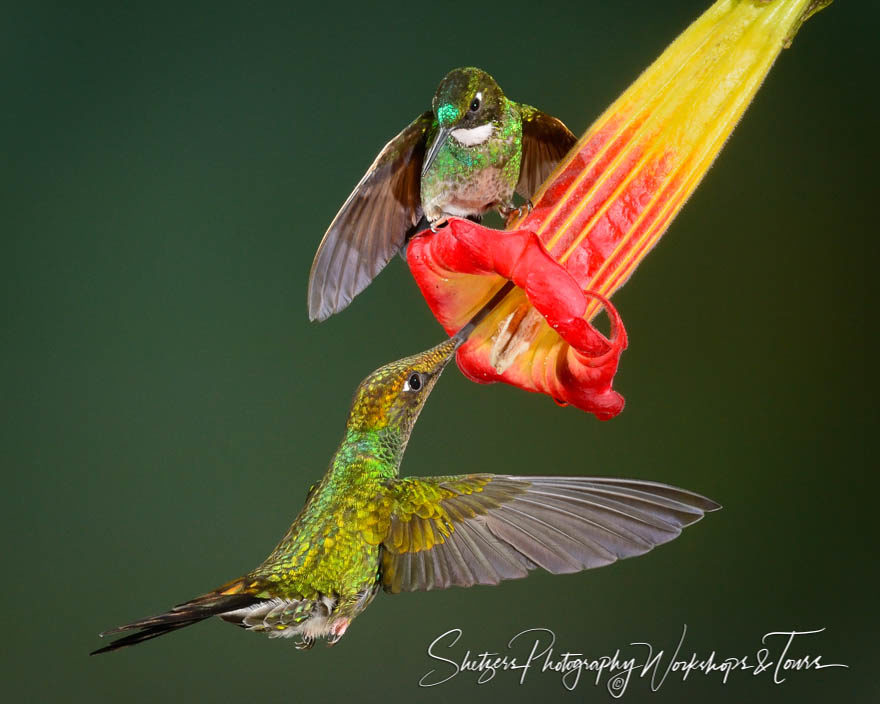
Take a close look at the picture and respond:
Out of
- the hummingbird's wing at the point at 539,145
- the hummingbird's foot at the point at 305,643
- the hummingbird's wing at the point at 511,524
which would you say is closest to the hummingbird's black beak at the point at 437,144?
the hummingbird's wing at the point at 539,145

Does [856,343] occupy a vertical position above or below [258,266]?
below

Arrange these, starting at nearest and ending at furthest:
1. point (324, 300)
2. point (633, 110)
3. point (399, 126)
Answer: point (633, 110) → point (324, 300) → point (399, 126)

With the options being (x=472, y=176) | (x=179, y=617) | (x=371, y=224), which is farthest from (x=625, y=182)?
(x=179, y=617)

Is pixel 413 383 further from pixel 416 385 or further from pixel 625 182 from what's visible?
pixel 625 182

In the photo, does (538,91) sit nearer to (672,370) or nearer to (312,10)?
(312,10)

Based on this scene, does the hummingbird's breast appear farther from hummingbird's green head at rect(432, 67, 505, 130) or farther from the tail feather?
the tail feather

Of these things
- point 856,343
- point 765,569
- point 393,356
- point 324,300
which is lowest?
point 765,569

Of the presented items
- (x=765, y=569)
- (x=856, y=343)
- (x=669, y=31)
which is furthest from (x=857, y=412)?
(x=669, y=31)

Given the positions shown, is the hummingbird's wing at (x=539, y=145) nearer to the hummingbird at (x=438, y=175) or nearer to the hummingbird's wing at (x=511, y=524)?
the hummingbird at (x=438, y=175)
